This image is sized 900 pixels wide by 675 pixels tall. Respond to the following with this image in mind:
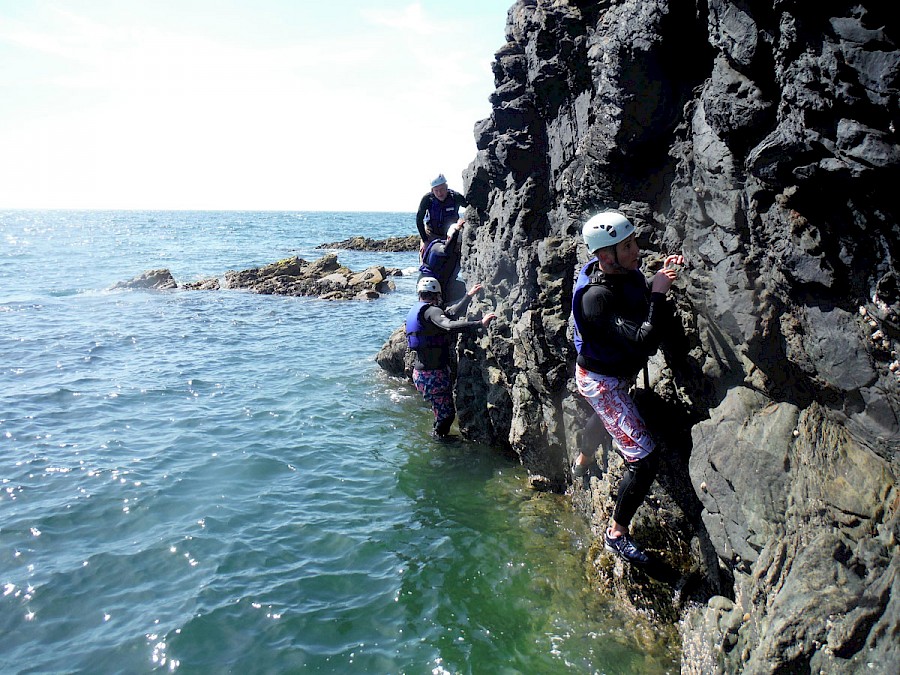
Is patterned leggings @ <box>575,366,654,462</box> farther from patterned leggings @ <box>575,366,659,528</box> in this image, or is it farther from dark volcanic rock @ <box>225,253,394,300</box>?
dark volcanic rock @ <box>225,253,394,300</box>

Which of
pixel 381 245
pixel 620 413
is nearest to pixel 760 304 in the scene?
pixel 620 413

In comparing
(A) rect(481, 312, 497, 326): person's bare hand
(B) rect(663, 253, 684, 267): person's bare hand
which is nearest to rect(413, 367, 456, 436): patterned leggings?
(A) rect(481, 312, 497, 326): person's bare hand

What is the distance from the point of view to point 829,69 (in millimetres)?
3953

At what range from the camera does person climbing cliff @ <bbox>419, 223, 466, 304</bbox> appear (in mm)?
13648

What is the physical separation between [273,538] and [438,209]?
8.01m

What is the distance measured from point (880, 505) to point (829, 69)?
300 cm

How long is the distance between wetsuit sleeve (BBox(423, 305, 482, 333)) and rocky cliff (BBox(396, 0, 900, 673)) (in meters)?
2.12

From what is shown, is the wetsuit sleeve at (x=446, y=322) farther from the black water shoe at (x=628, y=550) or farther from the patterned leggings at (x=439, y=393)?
the black water shoe at (x=628, y=550)

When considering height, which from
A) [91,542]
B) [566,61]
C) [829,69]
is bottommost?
[91,542]

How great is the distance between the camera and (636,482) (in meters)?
6.44

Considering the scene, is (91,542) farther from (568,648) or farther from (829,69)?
(829,69)

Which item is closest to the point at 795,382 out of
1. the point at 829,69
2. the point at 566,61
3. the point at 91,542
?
the point at 829,69

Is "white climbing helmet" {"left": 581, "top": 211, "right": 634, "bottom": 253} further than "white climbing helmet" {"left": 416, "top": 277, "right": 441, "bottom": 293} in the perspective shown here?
No

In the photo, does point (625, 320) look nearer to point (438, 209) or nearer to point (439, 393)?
point (439, 393)
